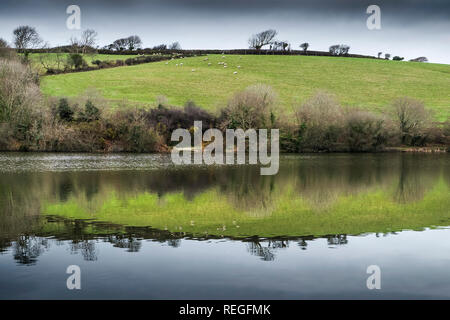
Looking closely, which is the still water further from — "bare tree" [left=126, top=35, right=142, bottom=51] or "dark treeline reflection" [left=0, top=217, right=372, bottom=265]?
"bare tree" [left=126, top=35, right=142, bottom=51]

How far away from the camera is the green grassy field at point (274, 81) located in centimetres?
7462

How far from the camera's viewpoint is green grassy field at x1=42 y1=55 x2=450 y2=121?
245ft

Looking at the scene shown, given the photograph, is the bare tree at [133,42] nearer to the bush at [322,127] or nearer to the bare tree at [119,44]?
the bare tree at [119,44]

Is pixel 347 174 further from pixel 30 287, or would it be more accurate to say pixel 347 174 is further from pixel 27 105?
pixel 27 105

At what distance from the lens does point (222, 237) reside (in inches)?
640

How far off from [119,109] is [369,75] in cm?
5351

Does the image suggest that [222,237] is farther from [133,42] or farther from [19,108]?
[133,42]

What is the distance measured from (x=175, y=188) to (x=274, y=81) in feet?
200

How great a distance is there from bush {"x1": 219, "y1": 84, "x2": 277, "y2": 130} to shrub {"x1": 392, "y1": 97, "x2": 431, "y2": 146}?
58.5 ft

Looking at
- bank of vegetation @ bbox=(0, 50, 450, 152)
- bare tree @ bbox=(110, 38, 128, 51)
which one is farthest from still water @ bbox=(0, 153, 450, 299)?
bare tree @ bbox=(110, 38, 128, 51)
